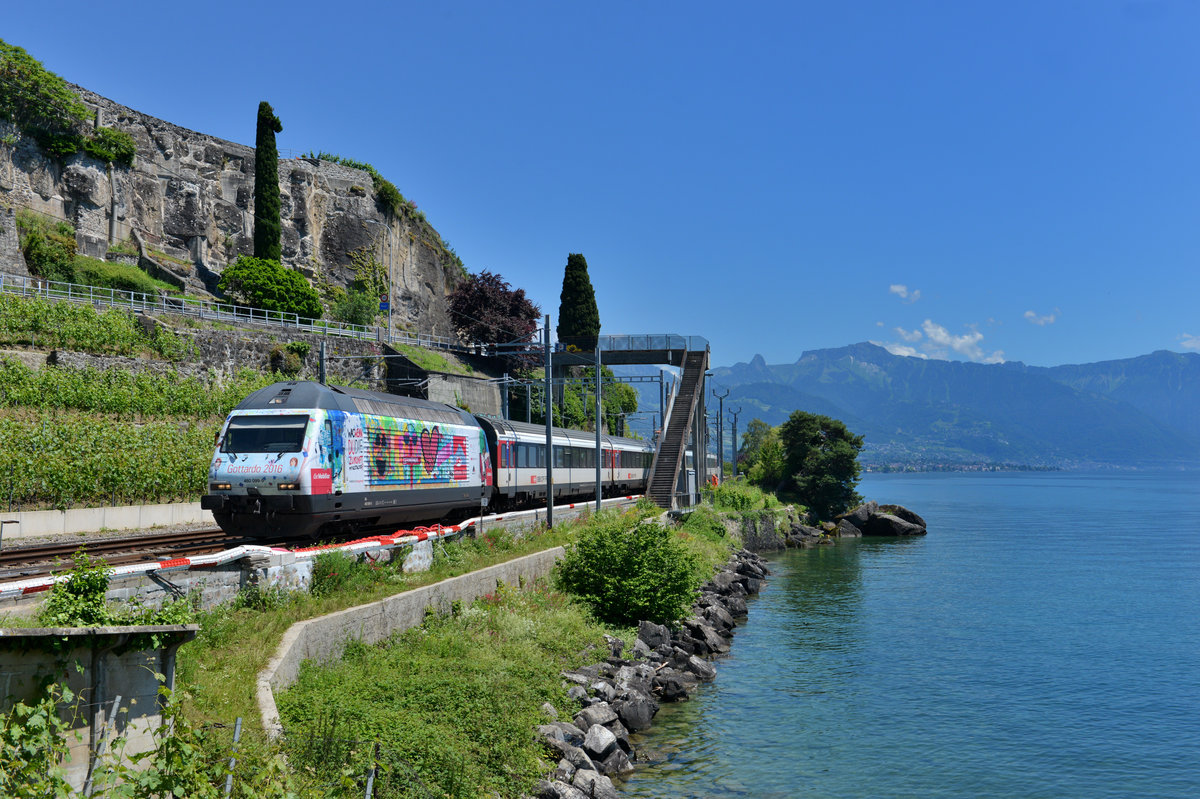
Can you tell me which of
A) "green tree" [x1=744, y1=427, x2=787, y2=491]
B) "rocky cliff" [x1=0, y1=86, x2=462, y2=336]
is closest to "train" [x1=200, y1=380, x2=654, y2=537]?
"rocky cliff" [x1=0, y1=86, x2=462, y2=336]

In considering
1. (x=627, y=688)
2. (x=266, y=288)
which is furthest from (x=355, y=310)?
(x=627, y=688)

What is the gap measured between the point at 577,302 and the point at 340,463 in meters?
58.9

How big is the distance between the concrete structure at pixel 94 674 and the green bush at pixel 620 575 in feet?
55.9

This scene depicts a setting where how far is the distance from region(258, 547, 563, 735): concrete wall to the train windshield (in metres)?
4.72

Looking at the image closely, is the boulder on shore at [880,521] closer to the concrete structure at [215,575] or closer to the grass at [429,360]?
the grass at [429,360]

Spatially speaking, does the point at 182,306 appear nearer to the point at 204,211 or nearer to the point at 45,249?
the point at 45,249

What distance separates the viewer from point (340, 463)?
20828 millimetres

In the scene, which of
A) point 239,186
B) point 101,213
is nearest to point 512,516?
point 101,213

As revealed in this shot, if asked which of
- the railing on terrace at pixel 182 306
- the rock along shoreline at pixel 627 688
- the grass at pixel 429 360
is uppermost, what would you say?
the railing on terrace at pixel 182 306

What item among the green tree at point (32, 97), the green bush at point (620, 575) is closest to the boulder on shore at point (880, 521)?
the green bush at point (620, 575)

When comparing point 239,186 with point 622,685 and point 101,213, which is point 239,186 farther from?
point 622,685

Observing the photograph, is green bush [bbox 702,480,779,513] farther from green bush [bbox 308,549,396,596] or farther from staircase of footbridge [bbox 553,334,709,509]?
green bush [bbox 308,549,396,596]

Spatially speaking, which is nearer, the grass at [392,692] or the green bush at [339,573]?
the grass at [392,692]

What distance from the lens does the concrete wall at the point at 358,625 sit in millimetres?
12055
